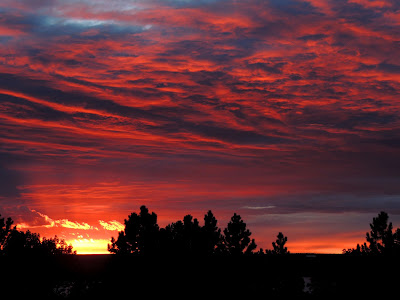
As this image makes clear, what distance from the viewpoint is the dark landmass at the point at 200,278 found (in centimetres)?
2427

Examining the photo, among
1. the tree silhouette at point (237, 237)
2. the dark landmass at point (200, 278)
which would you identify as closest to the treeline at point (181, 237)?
the tree silhouette at point (237, 237)

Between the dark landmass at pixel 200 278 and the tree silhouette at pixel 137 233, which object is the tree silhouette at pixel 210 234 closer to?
the tree silhouette at pixel 137 233

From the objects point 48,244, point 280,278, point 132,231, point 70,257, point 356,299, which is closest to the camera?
point 356,299

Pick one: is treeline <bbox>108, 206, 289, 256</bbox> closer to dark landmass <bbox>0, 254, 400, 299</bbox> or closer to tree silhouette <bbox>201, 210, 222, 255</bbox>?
tree silhouette <bbox>201, 210, 222, 255</bbox>

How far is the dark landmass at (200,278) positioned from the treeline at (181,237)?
1833 centimetres

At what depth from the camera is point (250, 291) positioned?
24.5 m

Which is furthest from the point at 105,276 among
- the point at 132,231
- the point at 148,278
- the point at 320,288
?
the point at 132,231

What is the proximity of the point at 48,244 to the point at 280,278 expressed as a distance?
272 feet

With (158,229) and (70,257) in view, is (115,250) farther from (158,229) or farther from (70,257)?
(70,257)

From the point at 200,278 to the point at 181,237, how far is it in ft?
87.7

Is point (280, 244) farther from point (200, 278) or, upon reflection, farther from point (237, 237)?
point (200, 278)

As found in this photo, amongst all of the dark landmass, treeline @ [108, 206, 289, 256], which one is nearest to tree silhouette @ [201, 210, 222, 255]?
treeline @ [108, 206, 289, 256]

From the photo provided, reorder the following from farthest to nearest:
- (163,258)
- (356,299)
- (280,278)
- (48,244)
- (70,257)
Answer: (48,244) → (163,258) → (70,257) → (280,278) → (356,299)

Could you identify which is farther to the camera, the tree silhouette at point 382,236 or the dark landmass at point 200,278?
the tree silhouette at point 382,236
